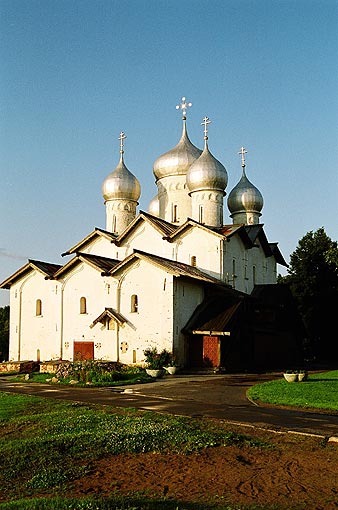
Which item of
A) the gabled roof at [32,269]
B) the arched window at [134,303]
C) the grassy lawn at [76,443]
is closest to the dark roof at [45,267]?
the gabled roof at [32,269]

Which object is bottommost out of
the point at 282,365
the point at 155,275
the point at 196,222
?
the point at 282,365

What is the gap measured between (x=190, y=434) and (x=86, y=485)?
10.4 feet

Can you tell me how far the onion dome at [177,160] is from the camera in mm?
41562

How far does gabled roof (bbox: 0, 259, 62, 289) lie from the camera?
1442 inches

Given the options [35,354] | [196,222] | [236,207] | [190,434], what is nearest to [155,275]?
[196,222]

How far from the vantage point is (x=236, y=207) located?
144ft

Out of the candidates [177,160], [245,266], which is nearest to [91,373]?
[245,266]

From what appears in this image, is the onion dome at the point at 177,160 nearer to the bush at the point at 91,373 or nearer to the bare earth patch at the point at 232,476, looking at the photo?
the bush at the point at 91,373

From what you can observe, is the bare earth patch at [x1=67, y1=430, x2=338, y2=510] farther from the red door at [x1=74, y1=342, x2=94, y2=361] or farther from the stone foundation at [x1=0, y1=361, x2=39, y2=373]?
the stone foundation at [x1=0, y1=361, x2=39, y2=373]

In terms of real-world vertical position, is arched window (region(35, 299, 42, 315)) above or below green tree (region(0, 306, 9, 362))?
above

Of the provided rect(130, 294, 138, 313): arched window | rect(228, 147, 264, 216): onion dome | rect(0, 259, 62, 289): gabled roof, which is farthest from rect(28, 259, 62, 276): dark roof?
rect(228, 147, 264, 216): onion dome

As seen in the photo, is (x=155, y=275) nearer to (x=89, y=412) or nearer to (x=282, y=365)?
(x=282, y=365)

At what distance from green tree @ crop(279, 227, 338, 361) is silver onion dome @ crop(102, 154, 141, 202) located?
14.5 metres

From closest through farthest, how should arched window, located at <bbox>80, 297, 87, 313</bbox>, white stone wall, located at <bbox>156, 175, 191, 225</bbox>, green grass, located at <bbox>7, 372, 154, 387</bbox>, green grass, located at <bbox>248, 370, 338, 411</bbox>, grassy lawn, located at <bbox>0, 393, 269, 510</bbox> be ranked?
grassy lawn, located at <bbox>0, 393, 269, 510</bbox>, green grass, located at <bbox>248, 370, 338, 411</bbox>, green grass, located at <bbox>7, 372, 154, 387</bbox>, arched window, located at <bbox>80, 297, 87, 313</bbox>, white stone wall, located at <bbox>156, 175, 191, 225</bbox>
